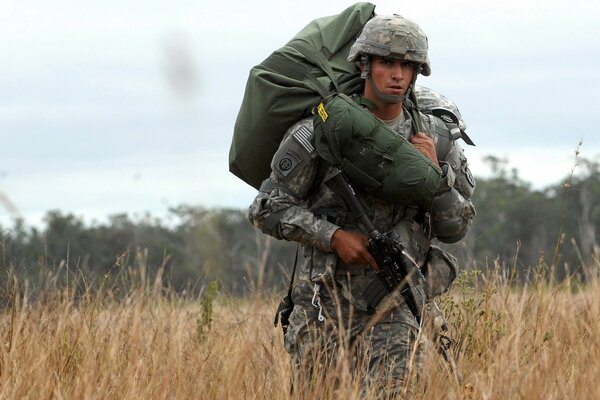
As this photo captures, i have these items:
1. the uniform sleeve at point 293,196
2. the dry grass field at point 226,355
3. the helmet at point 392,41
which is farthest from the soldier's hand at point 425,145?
the dry grass field at point 226,355

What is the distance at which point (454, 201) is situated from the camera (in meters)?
5.14

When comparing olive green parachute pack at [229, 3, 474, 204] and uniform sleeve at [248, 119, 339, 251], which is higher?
olive green parachute pack at [229, 3, 474, 204]

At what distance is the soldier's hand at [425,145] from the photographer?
504 centimetres

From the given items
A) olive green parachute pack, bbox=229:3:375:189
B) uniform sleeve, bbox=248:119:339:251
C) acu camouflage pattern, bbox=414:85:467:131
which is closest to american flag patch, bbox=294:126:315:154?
uniform sleeve, bbox=248:119:339:251

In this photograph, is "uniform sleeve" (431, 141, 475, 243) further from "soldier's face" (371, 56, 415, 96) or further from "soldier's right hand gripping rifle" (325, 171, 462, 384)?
"soldier's face" (371, 56, 415, 96)

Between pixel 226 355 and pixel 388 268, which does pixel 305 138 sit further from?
pixel 226 355

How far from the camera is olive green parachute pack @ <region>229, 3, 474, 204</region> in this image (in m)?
4.88

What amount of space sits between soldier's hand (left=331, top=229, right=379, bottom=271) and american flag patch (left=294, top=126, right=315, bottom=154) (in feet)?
1.11

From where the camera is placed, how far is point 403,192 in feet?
16.1

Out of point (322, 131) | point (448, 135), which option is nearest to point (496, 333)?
point (448, 135)

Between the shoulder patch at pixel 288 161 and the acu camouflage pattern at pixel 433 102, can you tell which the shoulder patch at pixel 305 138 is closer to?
the shoulder patch at pixel 288 161

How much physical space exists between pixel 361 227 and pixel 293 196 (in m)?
0.30

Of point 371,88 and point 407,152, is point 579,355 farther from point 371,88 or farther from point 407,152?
point 371,88

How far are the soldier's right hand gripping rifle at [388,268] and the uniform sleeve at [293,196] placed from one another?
0.38 feet
